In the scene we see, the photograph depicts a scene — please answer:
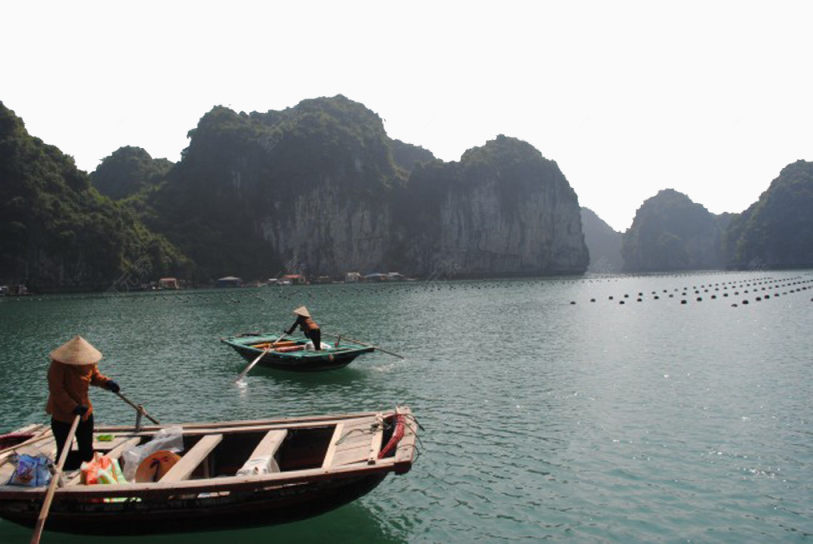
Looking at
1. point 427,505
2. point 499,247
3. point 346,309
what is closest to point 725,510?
point 427,505

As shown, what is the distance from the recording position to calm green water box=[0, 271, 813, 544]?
935cm

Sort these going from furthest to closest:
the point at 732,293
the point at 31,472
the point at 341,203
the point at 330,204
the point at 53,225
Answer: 1. the point at 341,203
2. the point at 330,204
3. the point at 53,225
4. the point at 732,293
5. the point at 31,472

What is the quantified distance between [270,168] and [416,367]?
157 meters

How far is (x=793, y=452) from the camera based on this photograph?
12.3 metres

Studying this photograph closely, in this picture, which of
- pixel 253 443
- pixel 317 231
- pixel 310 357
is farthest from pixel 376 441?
pixel 317 231

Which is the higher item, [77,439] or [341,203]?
[341,203]

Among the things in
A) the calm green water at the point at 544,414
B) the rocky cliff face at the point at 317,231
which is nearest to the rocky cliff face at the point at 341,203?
the rocky cliff face at the point at 317,231

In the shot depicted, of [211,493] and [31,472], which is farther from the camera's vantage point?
[211,493]

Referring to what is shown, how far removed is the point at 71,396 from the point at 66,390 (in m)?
0.12

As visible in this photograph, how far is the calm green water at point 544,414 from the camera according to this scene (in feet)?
30.7

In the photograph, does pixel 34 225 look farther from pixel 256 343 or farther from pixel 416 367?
pixel 416 367

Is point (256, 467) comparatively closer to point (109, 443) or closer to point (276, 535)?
point (276, 535)

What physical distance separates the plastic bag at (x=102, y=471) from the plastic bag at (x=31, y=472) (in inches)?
19.5

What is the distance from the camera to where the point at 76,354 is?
30.6 feet
